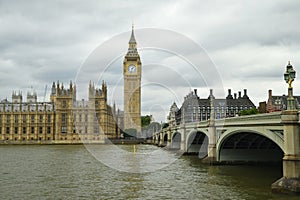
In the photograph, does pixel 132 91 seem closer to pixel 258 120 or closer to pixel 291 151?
pixel 258 120

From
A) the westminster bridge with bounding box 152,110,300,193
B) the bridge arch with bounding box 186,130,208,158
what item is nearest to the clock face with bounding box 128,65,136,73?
the westminster bridge with bounding box 152,110,300,193

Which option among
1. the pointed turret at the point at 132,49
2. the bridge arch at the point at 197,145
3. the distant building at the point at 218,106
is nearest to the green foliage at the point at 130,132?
the distant building at the point at 218,106

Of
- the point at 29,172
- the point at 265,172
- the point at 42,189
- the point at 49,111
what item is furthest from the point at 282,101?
the point at 49,111

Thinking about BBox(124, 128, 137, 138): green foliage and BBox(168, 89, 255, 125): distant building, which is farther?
BBox(124, 128, 137, 138): green foliage

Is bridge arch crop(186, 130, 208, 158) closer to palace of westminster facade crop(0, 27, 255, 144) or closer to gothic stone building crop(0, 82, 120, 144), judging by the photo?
palace of westminster facade crop(0, 27, 255, 144)

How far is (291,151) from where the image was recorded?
1820 centimetres

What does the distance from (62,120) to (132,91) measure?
30.1 metres

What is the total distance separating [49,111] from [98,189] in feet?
313

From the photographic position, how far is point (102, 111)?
11050cm

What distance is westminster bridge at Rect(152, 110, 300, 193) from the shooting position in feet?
59.7

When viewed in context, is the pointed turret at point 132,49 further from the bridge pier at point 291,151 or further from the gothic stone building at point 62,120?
the bridge pier at point 291,151

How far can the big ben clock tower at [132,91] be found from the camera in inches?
5089

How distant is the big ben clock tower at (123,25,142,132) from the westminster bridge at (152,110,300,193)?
78.2 metres

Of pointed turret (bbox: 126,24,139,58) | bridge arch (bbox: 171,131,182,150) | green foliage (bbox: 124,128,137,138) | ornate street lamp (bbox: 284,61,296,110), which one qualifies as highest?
pointed turret (bbox: 126,24,139,58)
